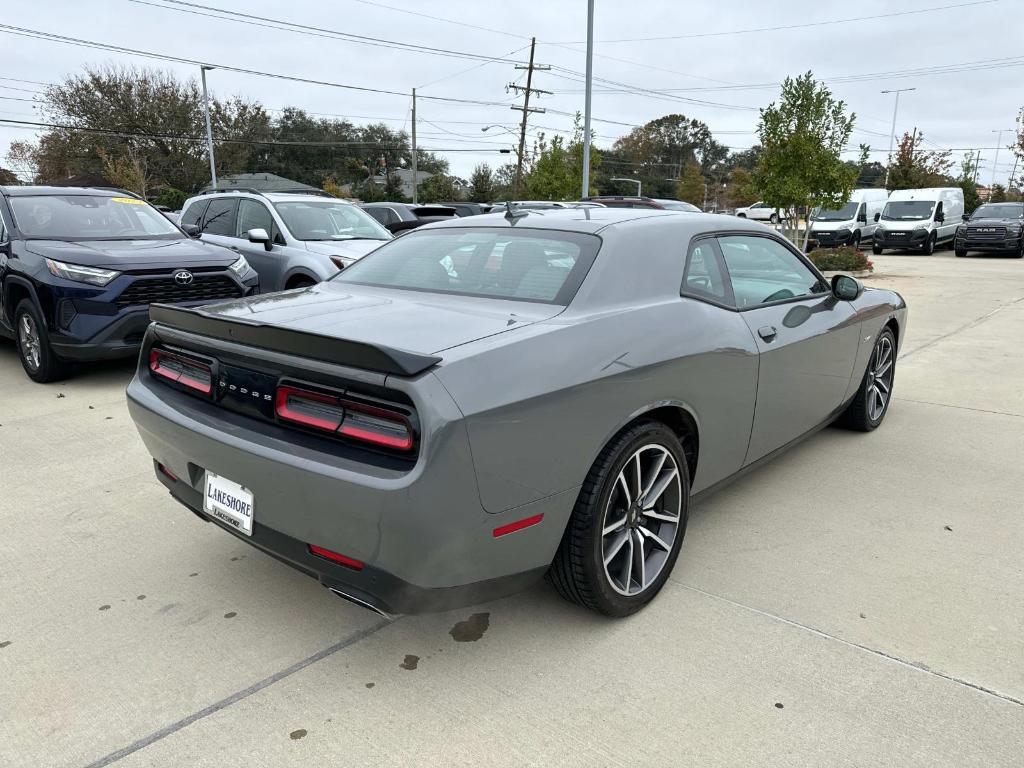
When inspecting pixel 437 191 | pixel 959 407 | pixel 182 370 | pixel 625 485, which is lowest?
pixel 959 407

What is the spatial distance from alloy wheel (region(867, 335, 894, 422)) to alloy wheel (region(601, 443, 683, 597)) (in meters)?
2.49

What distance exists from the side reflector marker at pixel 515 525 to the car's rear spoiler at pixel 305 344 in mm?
530

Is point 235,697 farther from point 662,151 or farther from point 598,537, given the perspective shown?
point 662,151

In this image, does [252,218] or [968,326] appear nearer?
[252,218]

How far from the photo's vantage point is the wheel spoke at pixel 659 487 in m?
2.78

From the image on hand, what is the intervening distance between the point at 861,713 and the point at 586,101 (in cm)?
1924

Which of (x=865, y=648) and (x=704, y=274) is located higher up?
(x=704, y=274)

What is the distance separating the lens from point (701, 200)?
74562 mm

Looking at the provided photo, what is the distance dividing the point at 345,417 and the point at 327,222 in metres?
6.81

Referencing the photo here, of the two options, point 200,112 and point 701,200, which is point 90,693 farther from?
point 701,200

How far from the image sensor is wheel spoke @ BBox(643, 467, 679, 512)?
9.12 ft

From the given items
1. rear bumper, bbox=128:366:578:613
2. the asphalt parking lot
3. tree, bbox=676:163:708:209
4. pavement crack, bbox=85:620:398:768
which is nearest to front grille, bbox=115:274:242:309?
the asphalt parking lot

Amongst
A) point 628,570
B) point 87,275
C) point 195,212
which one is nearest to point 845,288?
point 628,570

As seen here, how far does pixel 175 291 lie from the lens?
617 cm
